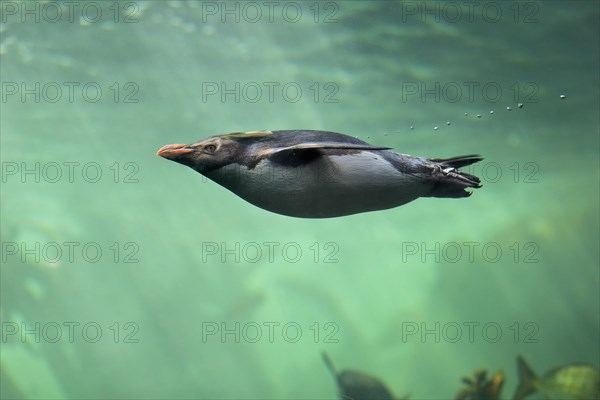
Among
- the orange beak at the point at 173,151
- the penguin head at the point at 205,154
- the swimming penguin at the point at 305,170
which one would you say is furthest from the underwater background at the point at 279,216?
the orange beak at the point at 173,151

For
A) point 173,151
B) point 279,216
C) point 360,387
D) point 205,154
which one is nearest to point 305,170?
point 205,154

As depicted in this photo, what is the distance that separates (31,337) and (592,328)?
31.1 metres

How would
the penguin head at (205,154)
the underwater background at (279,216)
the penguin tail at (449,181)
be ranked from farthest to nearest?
the underwater background at (279,216) → the penguin tail at (449,181) → the penguin head at (205,154)

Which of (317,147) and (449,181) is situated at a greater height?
(317,147)

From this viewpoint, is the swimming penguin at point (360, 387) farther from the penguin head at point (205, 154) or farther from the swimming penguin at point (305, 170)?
the penguin head at point (205, 154)

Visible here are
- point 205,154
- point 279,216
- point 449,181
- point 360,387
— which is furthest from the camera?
point 279,216

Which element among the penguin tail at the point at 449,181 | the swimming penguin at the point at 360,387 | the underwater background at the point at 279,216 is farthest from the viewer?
the underwater background at the point at 279,216

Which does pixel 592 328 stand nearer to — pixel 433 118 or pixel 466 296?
pixel 466 296

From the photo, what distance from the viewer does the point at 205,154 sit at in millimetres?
1895

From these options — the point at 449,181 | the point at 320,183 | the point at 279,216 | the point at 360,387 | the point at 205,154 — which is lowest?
the point at 279,216

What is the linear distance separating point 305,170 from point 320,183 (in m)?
0.07

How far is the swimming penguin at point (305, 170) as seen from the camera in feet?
5.95

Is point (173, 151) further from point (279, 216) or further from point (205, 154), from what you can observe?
point (279, 216)

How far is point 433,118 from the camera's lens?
1492 centimetres
